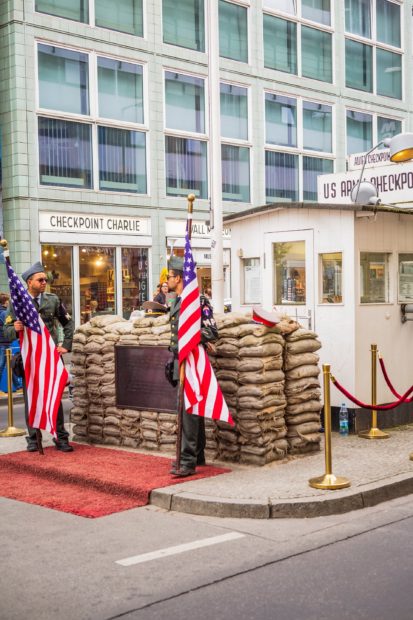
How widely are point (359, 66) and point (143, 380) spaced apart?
24328mm

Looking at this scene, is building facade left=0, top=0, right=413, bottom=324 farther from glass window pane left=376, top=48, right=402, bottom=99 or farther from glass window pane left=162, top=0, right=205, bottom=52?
glass window pane left=376, top=48, right=402, bottom=99

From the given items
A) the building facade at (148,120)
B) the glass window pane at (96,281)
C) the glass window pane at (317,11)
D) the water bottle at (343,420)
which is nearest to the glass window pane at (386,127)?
the building facade at (148,120)

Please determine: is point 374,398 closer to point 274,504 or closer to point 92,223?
point 274,504

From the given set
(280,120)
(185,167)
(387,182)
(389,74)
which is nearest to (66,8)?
(185,167)

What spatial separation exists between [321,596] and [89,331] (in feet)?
18.7

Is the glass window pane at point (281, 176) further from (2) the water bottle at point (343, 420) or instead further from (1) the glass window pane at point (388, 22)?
(2) the water bottle at point (343, 420)

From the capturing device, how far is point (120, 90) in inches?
953

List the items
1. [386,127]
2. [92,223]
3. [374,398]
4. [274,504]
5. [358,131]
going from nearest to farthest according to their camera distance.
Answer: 1. [274,504]
2. [374,398]
3. [92,223]
4. [358,131]
5. [386,127]

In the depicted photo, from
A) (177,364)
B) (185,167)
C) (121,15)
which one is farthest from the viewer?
(185,167)

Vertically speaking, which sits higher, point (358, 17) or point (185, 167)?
point (358, 17)

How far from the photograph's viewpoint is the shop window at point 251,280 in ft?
37.0

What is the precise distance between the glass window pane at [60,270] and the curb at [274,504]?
52.3ft

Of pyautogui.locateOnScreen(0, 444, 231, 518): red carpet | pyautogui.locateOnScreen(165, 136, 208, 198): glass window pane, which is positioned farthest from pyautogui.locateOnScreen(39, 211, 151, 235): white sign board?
pyautogui.locateOnScreen(0, 444, 231, 518): red carpet

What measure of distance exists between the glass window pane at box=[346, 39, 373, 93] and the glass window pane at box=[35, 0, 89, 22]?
1096 cm
